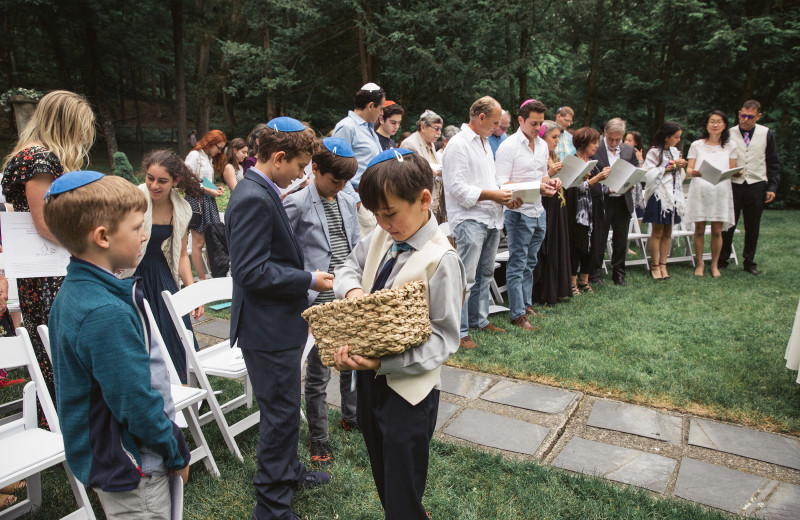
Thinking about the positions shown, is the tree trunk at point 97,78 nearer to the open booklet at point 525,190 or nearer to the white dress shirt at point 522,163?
the white dress shirt at point 522,163

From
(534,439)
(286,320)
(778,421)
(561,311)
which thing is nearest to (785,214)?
(561,311)

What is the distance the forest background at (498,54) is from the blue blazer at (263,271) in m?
14.5

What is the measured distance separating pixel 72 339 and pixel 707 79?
18.4 metres

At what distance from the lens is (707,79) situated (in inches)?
621

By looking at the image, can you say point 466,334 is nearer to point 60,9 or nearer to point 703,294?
point 703,294

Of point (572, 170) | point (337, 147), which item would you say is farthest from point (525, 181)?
point (337, 147)

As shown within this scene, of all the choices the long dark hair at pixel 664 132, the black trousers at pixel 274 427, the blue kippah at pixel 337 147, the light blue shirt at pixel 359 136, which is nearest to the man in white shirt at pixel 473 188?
the light blue shirt at pixel 359 136

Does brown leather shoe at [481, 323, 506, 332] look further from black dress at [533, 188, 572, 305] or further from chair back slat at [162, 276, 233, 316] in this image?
chair back slat at [162, 276, 233, 316]

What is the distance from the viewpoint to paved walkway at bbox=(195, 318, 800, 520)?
294 centimetres

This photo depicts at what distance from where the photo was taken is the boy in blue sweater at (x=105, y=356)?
5.36 feet

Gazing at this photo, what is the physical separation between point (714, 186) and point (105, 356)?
319 inches

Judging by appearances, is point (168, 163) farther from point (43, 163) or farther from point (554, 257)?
point (554, 257)

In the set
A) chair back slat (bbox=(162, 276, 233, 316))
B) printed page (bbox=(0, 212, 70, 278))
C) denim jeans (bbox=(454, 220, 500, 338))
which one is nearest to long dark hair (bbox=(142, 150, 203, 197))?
chair back slat (bbox=(162, 276, 233, 316))

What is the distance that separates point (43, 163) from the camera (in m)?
2.76
